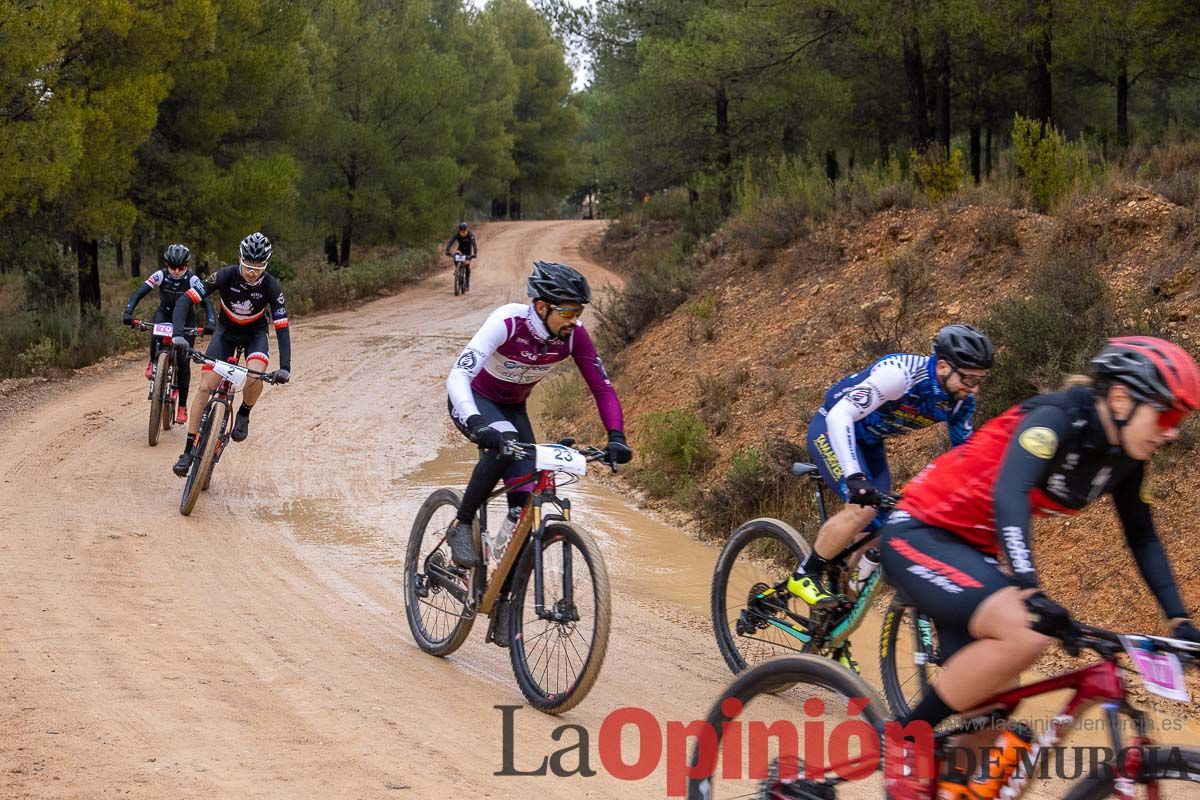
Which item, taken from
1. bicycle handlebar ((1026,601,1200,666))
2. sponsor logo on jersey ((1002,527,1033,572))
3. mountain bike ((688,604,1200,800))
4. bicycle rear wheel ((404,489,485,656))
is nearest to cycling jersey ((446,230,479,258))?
bicycle rear wheel ((404,489,485,656))

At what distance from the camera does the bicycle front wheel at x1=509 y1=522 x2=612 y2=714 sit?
548 centimetres

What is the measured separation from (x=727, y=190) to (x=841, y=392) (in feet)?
76.9

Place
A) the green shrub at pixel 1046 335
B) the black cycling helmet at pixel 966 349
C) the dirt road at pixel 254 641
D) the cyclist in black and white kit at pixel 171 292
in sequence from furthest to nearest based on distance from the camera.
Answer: the cyclist in black and white kit at pixel 171 292
the green shrub at pixel 1046 335
the black cycling helmet at pixel 966 349
the dirt road at pixel 254 641

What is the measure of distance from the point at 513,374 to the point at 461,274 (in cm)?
2580

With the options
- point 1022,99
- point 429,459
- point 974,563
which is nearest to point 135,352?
point 429,459

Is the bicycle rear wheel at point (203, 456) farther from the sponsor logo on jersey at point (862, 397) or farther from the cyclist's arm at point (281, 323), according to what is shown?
the sponsor logo on jersey at point (862, 397)

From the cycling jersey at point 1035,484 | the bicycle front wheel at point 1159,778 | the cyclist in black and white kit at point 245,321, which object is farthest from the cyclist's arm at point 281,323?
the bicycle front wheel at point 1159,778

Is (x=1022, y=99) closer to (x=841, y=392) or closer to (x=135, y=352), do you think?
(x=135, y=352)

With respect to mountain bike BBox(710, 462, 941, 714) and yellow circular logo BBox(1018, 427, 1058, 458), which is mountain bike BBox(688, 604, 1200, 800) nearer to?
yellow circular logo BBox(1018, 427, 1058, 458)

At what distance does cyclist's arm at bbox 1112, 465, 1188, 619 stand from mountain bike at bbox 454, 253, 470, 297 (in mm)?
28744

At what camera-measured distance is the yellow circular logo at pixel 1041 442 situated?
3.47 m

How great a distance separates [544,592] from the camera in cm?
584

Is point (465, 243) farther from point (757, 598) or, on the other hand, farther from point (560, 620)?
point (560, 620)

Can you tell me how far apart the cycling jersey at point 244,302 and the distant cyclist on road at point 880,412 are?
6.29m
